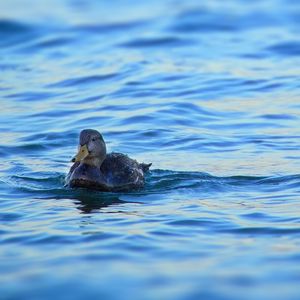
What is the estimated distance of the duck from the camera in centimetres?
1232

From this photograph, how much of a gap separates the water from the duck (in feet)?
0.48

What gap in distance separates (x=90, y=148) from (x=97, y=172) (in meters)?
0.29

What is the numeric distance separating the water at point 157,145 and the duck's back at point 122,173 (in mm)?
176

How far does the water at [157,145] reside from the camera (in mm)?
9211

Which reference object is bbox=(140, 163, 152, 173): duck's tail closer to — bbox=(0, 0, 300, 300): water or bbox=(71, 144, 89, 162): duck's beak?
bbox=(0, 0, 300, 300): water

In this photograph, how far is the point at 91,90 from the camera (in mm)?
18516

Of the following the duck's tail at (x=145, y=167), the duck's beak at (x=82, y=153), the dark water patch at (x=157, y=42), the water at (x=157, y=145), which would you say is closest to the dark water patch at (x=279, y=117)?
the water at (x=157, y=145)

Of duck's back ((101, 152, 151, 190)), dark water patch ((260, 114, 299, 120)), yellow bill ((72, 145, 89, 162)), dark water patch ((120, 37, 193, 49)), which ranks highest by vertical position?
dark water patch ((120, 37, 193, 49))

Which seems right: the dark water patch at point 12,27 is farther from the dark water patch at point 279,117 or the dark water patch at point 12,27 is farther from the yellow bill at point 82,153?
the yellow bill at point 82,153

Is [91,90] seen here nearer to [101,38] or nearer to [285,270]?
[101,38]

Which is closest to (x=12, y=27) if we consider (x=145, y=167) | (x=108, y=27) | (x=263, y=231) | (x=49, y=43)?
(x=49, y=43)

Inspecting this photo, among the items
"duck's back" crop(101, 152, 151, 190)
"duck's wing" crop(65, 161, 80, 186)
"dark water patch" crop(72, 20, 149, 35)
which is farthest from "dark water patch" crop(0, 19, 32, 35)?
"duck's back" crop(101, 152, 151, 190)

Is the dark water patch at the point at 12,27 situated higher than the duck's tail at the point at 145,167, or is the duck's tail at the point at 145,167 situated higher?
the dark water patch at the point at 12,27

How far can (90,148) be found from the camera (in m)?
12.4
